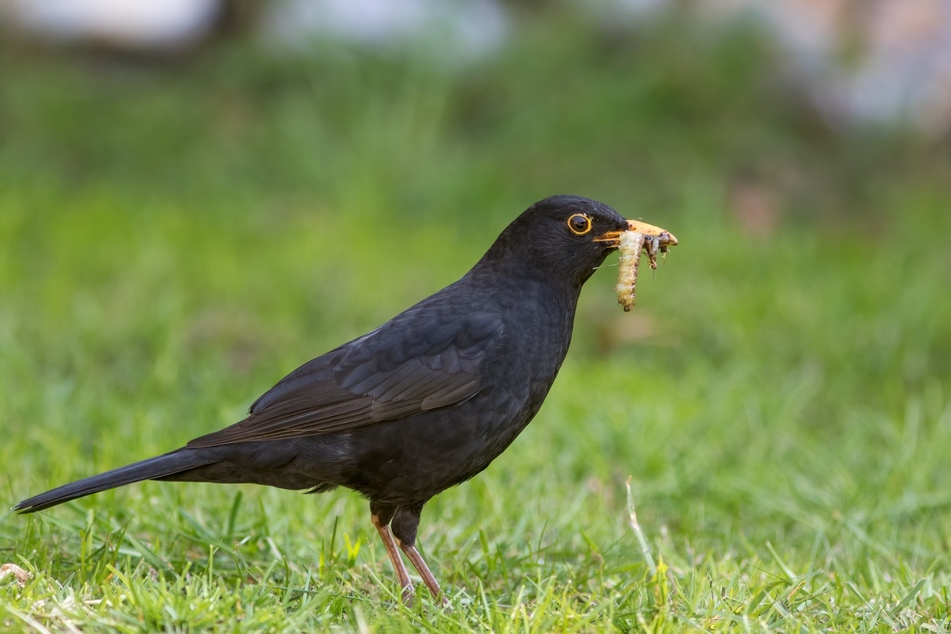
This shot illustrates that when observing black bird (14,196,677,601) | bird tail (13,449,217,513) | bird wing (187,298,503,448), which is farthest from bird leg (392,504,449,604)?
bird tail (13,449,217,513)

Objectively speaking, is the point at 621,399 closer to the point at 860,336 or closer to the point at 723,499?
the point at 723,499

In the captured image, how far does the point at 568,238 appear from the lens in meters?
3.85

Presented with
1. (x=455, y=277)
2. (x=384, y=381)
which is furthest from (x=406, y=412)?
(x=455, y=277)

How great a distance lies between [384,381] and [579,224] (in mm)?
829

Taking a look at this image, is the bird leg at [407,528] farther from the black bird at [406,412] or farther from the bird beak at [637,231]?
the bird beak at [637,231]

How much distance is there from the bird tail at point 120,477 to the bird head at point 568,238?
117 centimetres

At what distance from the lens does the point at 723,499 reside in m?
4.74

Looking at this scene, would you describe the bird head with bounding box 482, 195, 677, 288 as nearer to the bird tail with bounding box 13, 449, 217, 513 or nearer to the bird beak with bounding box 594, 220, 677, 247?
the bird beak with bounding box 594, 220, 677, 247

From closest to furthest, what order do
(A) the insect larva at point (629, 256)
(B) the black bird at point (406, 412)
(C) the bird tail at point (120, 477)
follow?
(C) the bird tail at point (120, 477), (B) the black bird at point (406, 412), (A) the insect larva at point (629, 256)

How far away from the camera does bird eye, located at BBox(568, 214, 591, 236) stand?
3.86 meters

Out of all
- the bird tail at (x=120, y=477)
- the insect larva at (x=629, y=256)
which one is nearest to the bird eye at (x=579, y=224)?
the insect larva at (x=629, y=256)

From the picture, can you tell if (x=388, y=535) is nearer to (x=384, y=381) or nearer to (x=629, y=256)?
(x=384, y=381)

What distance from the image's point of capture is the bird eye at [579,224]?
12.7 feet

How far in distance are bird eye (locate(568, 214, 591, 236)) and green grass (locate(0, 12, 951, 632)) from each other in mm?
979
